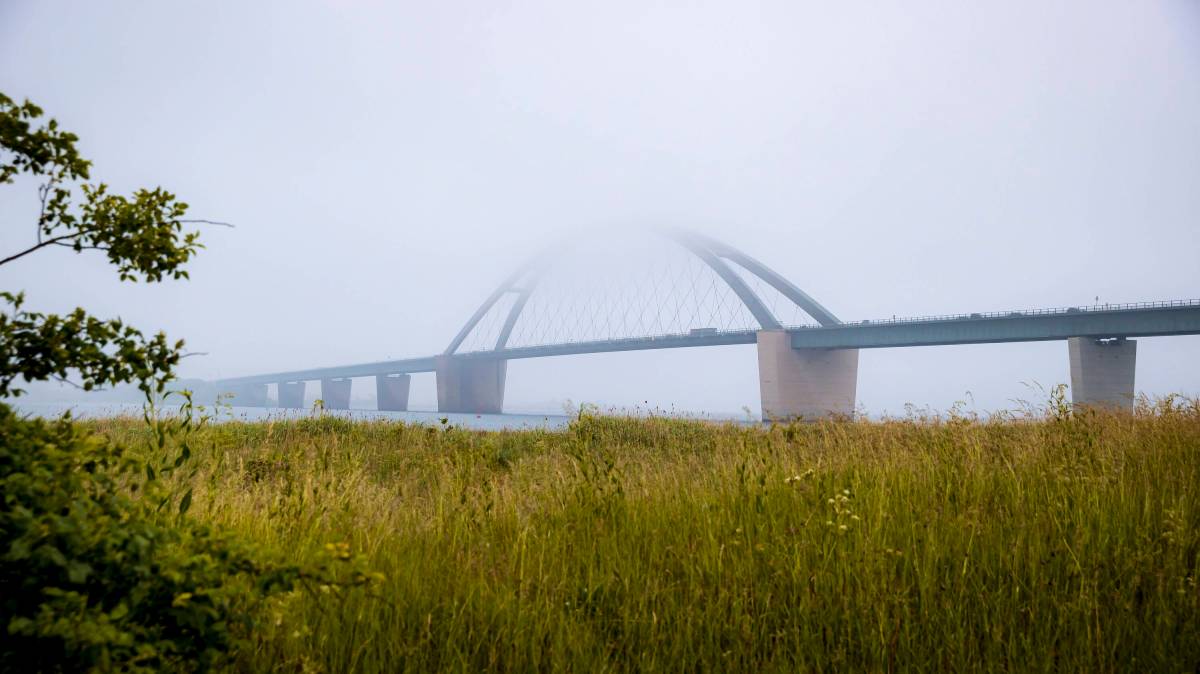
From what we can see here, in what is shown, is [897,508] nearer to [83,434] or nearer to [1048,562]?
[1048,562]

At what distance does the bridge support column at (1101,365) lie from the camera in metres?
43.0

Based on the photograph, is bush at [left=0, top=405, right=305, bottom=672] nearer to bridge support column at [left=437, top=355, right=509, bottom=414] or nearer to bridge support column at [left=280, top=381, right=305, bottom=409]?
bridge support column at [left=437, top=355, right=509, bottom=414]

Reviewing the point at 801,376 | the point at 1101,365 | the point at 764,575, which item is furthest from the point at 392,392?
the point at 764,575

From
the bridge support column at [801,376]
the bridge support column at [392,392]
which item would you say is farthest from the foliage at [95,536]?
the bridge support column at [392,392]

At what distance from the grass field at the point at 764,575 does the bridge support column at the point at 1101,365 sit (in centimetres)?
4561

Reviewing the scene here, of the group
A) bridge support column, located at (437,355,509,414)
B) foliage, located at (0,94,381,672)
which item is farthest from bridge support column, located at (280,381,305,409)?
foliage, located at (0,94,381,672)

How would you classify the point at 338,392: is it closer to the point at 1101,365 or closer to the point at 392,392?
the point at 392,392

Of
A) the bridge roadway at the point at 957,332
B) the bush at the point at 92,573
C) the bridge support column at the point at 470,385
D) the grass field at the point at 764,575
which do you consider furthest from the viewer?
the bridge support column at the point at 470,385

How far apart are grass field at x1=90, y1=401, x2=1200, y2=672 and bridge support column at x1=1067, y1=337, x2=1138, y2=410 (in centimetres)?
4561

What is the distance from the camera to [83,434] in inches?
92.2

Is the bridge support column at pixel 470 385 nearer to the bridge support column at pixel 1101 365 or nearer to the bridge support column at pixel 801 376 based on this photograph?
the bridge support column at pixel 801 376

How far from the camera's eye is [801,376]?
193 feet

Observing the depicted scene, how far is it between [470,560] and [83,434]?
2073 millimetres

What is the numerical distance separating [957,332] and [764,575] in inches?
1961
